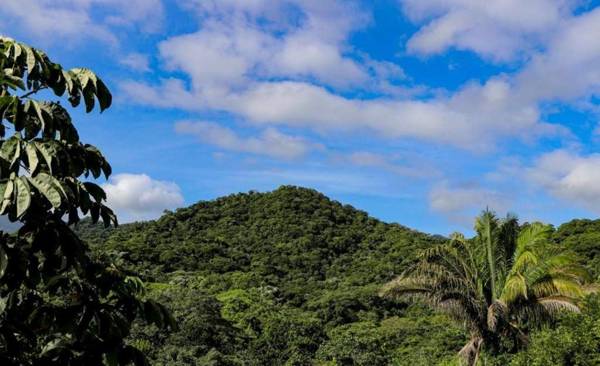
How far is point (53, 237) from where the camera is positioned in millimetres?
2156

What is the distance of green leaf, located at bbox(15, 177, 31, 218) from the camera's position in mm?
1883

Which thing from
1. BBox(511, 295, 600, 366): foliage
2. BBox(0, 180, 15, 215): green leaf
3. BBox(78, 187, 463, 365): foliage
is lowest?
BBox(511, 295, 600, 366): foliage

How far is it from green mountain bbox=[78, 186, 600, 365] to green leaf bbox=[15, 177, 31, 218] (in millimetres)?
902

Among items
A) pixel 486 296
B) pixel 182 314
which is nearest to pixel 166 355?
pixel 182 314

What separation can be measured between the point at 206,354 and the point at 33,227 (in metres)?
29.4

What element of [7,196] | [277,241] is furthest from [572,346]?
[277,241]

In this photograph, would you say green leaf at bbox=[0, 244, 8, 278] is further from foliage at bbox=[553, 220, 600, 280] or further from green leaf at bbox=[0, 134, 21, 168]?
foliage at bbox=[553, 220, 600, 280]

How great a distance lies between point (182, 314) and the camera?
107 ft

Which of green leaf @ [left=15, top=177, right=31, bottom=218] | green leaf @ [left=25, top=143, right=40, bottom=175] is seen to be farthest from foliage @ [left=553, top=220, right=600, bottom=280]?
green leaf @ [left=15, top=177, right=31, bottom=218]

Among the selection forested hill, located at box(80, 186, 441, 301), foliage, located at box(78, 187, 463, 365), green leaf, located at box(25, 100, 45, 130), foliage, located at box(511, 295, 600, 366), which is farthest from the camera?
forested hill, located at box(80, 186, 441, 301)

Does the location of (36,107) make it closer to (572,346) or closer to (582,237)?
(572,346)

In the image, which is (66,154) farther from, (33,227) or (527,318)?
(527,318)

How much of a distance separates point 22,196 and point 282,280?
58.9 meters

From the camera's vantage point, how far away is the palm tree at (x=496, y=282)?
11.9 metres
